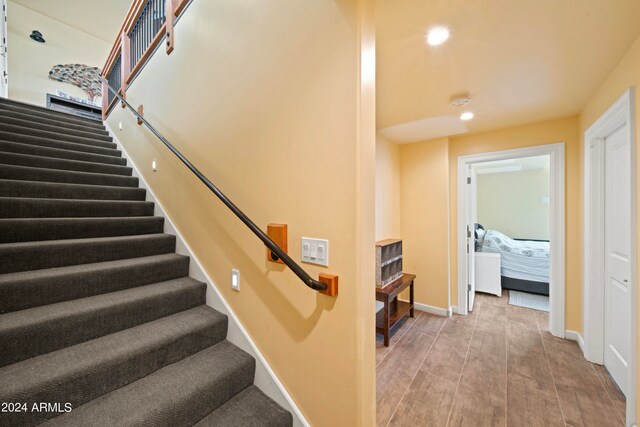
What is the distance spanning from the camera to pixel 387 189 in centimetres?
332

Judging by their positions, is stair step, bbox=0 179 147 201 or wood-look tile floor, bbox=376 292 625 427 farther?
stair step, bbox=0 179 147 201

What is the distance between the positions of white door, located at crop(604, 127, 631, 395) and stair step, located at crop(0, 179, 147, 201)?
4155 mm

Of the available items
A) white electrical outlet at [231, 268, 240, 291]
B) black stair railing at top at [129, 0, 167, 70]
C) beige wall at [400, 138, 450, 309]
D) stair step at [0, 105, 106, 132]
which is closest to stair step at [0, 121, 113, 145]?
stair step at [0, 105, 106, 132]

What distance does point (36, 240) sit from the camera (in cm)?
167

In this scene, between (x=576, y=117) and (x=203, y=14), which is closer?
(x=203, y=14)

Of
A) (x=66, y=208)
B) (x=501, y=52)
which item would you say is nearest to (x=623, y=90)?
(x=501, y=52)

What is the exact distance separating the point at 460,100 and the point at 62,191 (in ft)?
11.5

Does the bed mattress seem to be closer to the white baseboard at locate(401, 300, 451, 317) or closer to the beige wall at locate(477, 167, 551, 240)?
the white baseboard at locate(401, 300, 451, 317)

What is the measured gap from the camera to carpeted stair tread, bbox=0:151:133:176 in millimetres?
2131

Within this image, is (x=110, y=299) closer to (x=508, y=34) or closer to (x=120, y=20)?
Result: (x=508, y=34)

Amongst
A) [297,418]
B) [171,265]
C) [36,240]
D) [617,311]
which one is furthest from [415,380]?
[36,240]

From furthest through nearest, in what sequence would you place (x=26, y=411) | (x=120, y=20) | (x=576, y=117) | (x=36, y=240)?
→ (x=120, y=20)
(x=576, y=117)
(x=36, y=240)
(x=26, y=411)

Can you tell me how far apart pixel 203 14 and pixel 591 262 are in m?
3.85

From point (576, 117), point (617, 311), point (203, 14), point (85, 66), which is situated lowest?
point (617, 311)
